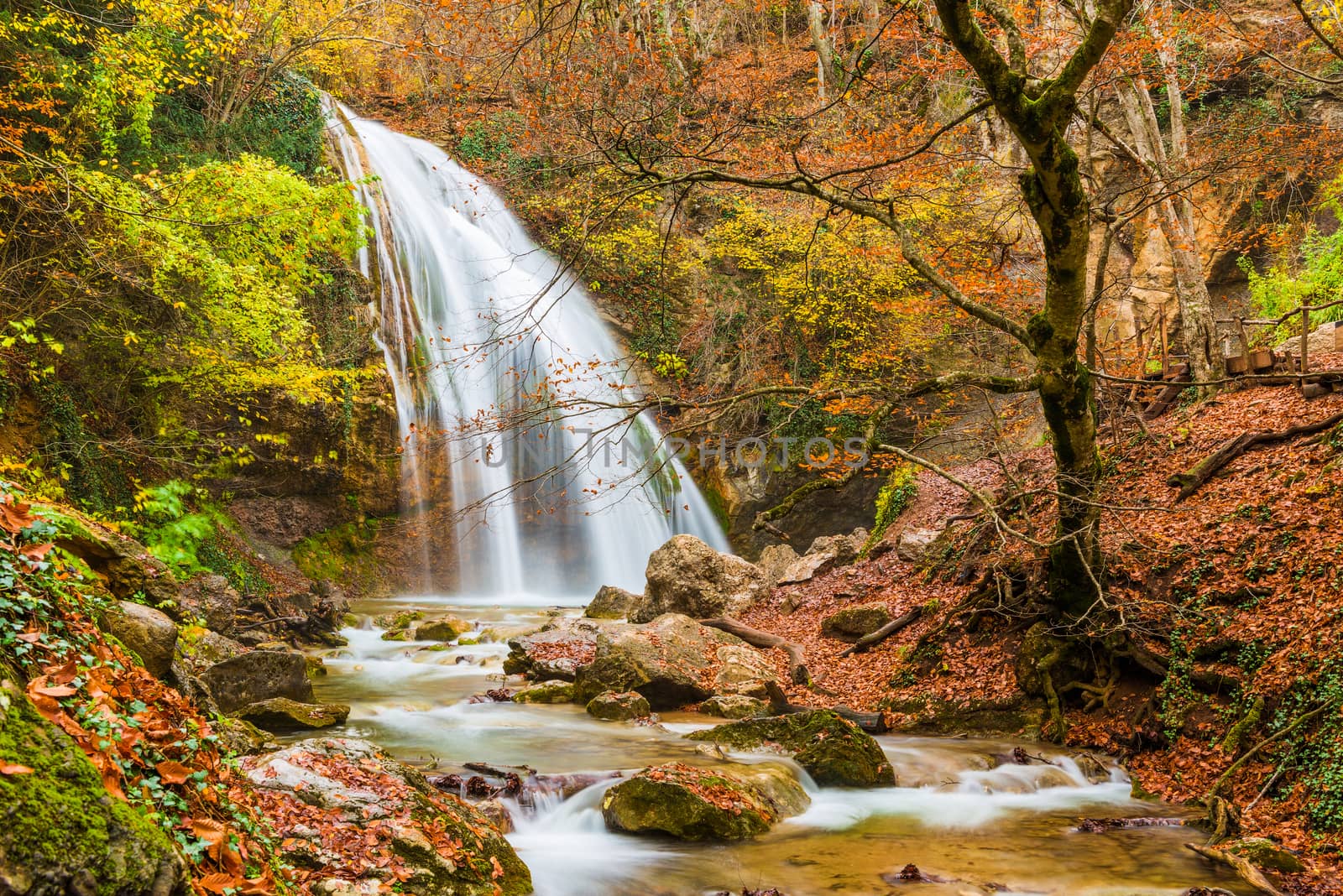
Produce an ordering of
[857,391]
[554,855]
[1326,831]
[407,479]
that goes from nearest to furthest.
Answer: [1326,831] → [554,855] → [857,391] → [407,479]

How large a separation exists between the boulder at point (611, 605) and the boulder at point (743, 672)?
417cm

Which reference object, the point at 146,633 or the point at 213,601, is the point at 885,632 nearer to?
the point at 146,633

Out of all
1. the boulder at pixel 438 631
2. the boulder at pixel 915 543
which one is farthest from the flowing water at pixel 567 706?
the boulder at pixel 915 543

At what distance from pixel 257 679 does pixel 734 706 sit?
15.8ft

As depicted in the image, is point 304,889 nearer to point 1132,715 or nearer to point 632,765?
point 632,765

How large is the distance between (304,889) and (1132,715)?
6.58m

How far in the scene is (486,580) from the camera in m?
18.3

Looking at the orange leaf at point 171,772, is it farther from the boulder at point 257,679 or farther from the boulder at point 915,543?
the boulder at point 915,543

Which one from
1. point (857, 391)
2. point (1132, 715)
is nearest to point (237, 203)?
point (857, 391)

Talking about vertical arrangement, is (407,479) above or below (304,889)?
above

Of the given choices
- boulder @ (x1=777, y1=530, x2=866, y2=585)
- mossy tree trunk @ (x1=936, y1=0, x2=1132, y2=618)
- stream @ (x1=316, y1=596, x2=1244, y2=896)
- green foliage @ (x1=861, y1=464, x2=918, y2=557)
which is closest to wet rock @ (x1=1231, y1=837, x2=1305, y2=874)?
stream @ (x1=316, y1=596, x2=1244, y2=896)

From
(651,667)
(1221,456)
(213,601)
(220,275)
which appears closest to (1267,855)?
(1221,456)

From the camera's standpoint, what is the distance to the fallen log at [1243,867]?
14.4 ft

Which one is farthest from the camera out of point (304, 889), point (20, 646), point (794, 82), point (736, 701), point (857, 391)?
point (794, 82)
